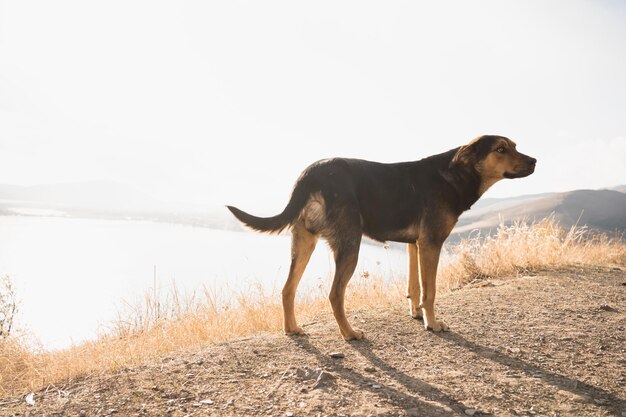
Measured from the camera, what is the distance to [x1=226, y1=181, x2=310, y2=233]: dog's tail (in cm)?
426

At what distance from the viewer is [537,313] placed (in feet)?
17.2

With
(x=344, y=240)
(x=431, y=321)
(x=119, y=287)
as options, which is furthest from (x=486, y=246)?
(x=119, y=287)

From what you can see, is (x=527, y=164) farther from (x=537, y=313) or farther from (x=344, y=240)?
(x=344, y=240)

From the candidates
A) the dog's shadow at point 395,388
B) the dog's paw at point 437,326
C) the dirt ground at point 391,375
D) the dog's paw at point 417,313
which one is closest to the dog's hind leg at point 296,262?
the dirt ground at point 391,375

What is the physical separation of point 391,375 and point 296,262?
152 centimetres

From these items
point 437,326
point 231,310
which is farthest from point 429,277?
point 231,310

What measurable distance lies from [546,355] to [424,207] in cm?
174

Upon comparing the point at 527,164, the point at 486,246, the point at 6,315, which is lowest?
the point at 6,315

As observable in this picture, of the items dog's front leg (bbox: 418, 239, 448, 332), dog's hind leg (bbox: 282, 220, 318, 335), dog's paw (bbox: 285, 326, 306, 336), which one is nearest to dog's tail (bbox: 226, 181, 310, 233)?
dog's hind leg (bbox: 282, 220, 318, 335)

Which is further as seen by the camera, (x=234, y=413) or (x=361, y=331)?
(x=361, y=331)

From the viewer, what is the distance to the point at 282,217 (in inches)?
169

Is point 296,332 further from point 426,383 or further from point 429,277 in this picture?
point 426,383

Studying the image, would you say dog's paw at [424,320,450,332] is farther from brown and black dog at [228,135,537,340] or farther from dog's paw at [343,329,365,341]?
dog's paw at [343,329,365,341]

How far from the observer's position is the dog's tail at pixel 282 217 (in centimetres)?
426
